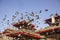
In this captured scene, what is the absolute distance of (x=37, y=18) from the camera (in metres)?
21.5

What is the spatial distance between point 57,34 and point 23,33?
3.74m

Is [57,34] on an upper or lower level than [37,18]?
lower

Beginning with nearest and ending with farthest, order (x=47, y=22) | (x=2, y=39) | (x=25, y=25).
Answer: (x=2, y=39), (x=25, y=25), (x=47, y=22)

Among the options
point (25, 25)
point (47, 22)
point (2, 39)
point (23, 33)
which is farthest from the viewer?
point (47, 22)

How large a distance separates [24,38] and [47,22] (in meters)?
12.3

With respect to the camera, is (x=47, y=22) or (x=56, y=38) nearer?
(x=56, y=38)

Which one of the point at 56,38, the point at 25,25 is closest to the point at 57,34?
the point at 56,38

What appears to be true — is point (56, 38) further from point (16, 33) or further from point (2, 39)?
point (2, 39)

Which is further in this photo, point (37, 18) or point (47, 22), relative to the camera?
point (47, 22)

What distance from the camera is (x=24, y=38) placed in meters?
18.6

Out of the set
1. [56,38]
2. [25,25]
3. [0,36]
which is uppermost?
[25,25]

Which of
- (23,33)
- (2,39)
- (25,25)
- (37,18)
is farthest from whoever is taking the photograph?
(25,25)

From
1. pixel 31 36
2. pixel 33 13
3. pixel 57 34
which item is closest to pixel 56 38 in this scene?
pixel 57 34

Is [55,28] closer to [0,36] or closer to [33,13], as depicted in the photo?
[33,13]
